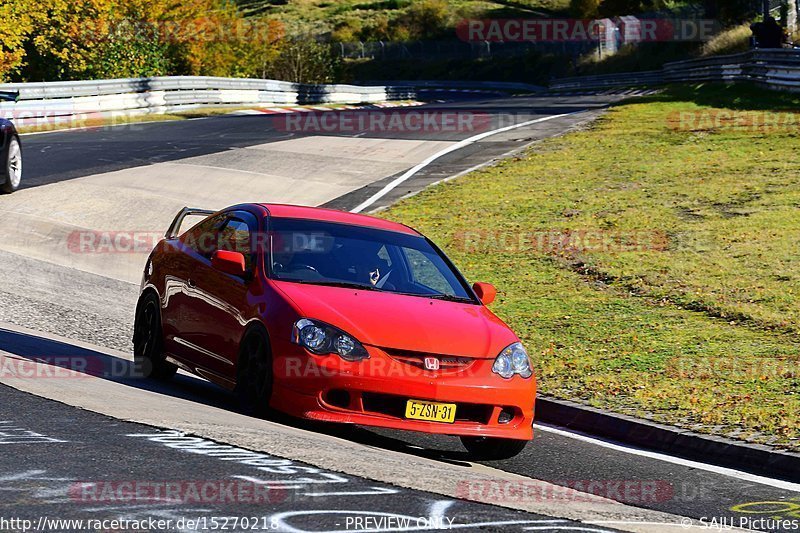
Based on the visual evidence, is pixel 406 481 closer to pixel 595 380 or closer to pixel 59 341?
pixel 595 380

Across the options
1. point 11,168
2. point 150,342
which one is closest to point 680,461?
point 150,342

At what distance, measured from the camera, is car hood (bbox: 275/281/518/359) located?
324 inches

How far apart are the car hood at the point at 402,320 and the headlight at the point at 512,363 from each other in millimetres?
49

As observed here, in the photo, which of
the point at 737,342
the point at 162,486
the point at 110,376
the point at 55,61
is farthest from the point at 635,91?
the point at 162,486

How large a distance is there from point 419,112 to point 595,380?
27.8 meters

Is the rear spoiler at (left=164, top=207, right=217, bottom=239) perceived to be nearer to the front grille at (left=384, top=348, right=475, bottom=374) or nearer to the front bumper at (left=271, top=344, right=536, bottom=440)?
the front bumper at (left=271, top=344, right=536, bottom=440)

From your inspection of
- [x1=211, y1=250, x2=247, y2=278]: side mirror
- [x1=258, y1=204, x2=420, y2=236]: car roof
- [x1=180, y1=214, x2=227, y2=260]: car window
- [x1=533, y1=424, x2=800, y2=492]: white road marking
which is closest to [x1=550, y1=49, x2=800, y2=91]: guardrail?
[x1=258, y1=204, x2=420, y2=236]: car roof

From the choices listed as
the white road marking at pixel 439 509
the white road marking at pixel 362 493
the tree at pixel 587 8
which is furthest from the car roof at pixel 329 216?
the tree at pixel 587 8

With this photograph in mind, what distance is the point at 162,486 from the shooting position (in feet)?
19.7

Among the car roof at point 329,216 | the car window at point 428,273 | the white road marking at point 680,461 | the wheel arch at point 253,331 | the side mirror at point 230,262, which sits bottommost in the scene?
the white road marking at point 680,461

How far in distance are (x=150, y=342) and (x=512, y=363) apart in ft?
11.2

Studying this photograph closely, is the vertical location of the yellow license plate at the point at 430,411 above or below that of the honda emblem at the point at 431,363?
below

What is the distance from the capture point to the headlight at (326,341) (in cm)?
811

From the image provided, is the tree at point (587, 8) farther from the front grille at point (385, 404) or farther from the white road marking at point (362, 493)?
the white road marking at point (362, 493)
